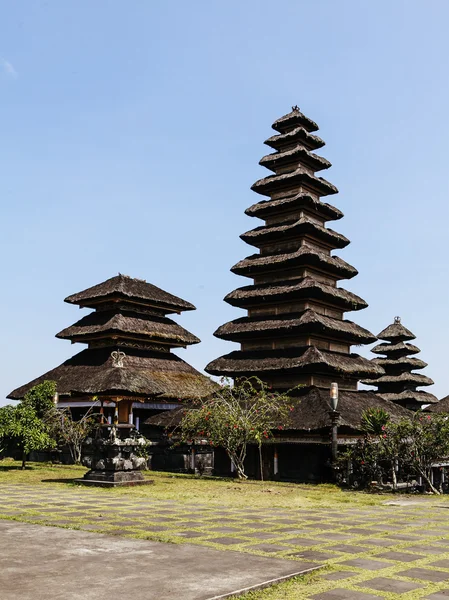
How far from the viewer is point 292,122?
35188 millimetres

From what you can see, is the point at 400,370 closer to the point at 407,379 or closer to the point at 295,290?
the point at 407,379

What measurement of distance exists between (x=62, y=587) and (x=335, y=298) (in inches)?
977

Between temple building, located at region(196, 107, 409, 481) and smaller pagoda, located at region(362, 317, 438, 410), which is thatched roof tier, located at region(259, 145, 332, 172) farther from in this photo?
smaller pagoda, located at region(362, 317, 438, 410)

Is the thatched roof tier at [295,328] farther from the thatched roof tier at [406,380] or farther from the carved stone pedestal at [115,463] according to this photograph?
the thatched roof tier at [406,380]

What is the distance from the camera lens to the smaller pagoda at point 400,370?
48219 millimetres

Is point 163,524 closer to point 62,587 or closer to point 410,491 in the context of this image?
point 62,587

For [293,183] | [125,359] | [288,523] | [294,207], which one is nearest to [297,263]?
[294,207]

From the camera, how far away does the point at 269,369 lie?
2895 centimetres

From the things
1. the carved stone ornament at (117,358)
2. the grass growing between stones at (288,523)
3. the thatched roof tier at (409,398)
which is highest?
the carved stone ornament at (117,358)

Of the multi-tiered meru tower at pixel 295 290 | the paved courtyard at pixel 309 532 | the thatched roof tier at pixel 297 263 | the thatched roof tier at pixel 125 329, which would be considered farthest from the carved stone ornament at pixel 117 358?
the paved courtyard at pixel 309 532

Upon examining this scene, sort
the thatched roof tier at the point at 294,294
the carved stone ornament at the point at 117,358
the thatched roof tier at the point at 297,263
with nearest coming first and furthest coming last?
the thatched roof tier at the point at 294,294 < the thatched roof tier at the point at 297,263 < the carved stone ornament at the point at 117,358

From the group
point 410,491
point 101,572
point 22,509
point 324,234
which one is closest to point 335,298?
point 324,234

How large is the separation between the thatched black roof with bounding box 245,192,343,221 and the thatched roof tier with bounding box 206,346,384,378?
7376mm

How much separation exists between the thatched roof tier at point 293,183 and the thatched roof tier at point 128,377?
11.4 m
